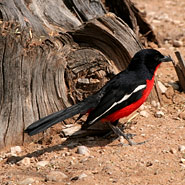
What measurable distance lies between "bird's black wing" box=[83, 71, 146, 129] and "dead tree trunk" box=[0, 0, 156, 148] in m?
0.42

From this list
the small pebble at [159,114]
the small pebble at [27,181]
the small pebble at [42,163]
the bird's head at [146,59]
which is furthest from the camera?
the small pebble at [159,114]

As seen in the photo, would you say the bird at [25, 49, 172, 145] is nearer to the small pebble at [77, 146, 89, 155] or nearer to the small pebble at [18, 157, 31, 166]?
the small pebble at [77, 146, 89, 155]

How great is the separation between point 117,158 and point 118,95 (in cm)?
89

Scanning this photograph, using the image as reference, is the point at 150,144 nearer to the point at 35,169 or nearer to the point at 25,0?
the point at 35,169

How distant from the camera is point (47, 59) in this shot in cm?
560

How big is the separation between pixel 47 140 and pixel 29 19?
1.70 metres

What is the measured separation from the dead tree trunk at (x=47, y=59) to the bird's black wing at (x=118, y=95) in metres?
0.42

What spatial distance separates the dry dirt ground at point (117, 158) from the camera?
464 centimetres

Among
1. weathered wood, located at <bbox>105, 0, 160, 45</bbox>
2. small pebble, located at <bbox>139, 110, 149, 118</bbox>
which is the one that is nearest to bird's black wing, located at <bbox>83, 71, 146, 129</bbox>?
small pebble, located at <bbox>139, 110, 149, 118</bbox>

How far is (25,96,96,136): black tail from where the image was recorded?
5.14 meters

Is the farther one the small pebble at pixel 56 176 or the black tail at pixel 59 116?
the black tail at pixel 59 116

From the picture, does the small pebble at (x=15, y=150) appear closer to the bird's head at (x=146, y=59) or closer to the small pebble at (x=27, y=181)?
the small pebble at (x=27, y=181)

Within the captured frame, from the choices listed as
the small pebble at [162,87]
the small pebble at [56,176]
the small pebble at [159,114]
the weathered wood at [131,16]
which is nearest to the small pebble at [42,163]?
the small pebble at [56,176]

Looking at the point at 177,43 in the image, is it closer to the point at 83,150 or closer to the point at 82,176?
the point at 83,150
